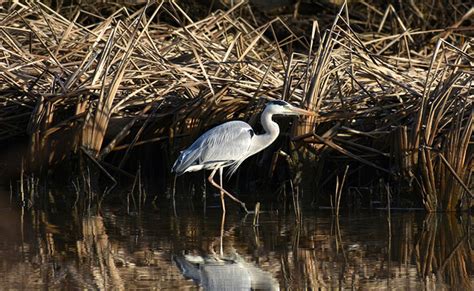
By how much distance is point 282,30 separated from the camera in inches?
619

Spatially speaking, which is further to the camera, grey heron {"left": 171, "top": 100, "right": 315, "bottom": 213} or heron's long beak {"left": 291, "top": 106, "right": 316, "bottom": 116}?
grey heron {"left": 171, "top": 100, "right": 315, "bottom": 213}

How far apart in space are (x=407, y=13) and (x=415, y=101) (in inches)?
251

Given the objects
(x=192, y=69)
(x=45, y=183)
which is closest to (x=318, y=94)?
(x=192, y=69)

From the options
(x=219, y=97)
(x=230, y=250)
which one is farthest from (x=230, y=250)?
(x=219, y=97)

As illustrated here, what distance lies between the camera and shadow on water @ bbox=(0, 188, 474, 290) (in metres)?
6.26

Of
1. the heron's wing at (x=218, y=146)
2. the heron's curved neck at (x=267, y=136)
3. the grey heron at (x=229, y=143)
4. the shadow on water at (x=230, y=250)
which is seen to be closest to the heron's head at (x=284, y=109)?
the grey heron at (x=229, y=143)

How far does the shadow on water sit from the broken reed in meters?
0.80

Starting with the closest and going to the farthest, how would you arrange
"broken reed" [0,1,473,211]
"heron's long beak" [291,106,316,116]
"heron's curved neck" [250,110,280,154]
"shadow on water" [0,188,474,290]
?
"shadow on water" [0,188,474,290] < "broken reed" [0,1,473,211] < "heron's long beak" [291,106,316,116] < "heron's curved neck" [250,110,280,154]

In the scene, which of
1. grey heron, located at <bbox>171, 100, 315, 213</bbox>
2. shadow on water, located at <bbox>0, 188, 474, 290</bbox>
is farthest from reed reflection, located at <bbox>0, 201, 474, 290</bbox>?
grey heron, located at <bbox>171, 100, 315, 213</bbox>

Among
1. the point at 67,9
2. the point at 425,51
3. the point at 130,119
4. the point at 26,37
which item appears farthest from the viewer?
the point at 67,9

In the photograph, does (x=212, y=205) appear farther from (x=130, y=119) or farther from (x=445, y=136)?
(x=445, y=136)

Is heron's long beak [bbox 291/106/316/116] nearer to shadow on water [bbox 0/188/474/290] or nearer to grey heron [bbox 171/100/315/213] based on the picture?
grey heron [bbox 171/100/315/213]

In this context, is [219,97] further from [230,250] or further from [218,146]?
[230,250]

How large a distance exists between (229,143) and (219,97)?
0.98 m
